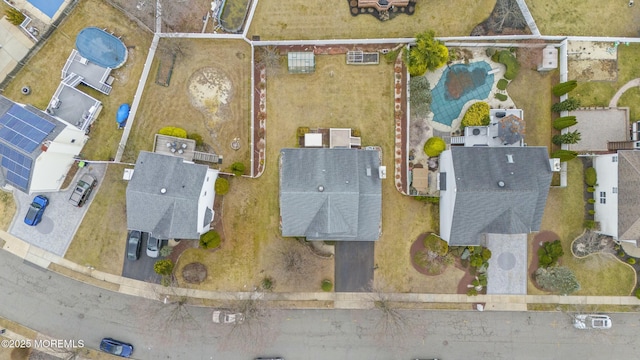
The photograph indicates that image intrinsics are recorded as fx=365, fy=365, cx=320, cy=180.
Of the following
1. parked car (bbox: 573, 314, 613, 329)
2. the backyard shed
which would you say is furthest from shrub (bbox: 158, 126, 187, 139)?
parked car (bbox: 573, 314, 613, 329)

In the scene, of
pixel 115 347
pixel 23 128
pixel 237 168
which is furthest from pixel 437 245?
pixel 23 128

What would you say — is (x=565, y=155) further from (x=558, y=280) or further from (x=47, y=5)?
(x=47, y=5)

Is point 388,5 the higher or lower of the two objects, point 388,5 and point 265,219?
the higher

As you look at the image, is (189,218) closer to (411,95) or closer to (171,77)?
(171,77)

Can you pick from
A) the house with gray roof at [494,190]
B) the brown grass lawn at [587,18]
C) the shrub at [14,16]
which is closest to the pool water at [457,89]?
the house with gray roof at [494,190]

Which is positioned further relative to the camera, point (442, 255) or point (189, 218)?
point (442, 255)

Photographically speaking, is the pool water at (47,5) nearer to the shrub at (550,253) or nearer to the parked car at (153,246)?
the parked car at (153,246)

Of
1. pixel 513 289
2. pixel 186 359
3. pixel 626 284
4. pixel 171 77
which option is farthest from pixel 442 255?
pixel 171 77
